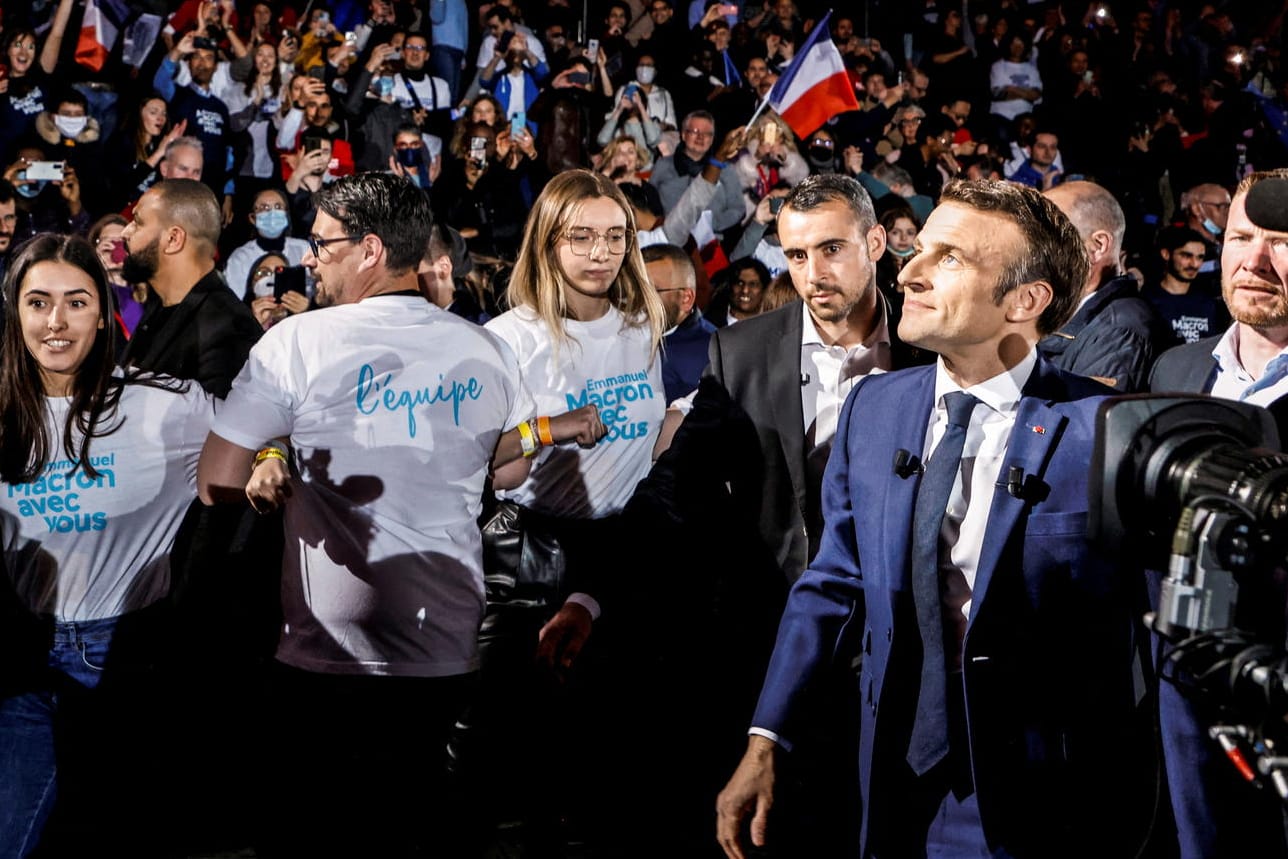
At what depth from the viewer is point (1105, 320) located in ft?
15.2

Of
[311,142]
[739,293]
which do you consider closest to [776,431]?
[739,293]

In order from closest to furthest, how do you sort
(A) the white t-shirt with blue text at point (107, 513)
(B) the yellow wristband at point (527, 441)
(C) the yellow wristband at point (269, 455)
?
1. (C) the yellow wristband at point (269, 455)
2. (A) the white t-shirt with blue text at point (107, 513)
3. (B) the yellow wristband at point (527, 441)

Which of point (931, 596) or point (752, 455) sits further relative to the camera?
point (752, 455)

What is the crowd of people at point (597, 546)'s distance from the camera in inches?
90.6

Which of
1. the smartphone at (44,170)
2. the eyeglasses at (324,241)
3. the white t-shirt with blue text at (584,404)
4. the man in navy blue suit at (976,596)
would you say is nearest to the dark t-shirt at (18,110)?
the smartphone at (44,170)

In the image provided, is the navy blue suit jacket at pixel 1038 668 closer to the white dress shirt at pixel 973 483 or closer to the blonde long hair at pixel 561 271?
the white dress shirt at pixel 973 483

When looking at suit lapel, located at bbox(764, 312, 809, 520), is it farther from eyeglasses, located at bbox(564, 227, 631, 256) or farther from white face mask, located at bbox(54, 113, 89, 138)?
white face mask, located at bbox(54, 113, 89, 138)

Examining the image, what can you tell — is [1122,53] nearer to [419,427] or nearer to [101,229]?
[101,229]

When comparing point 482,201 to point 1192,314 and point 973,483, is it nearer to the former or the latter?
point 1192,314

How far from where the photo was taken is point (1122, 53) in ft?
50.6

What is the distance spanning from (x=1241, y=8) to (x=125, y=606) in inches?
711

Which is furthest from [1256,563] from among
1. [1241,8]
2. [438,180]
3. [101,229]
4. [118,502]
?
[1241,8]

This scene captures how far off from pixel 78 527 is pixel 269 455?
683mm

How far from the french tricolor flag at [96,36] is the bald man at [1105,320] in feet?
23.5
